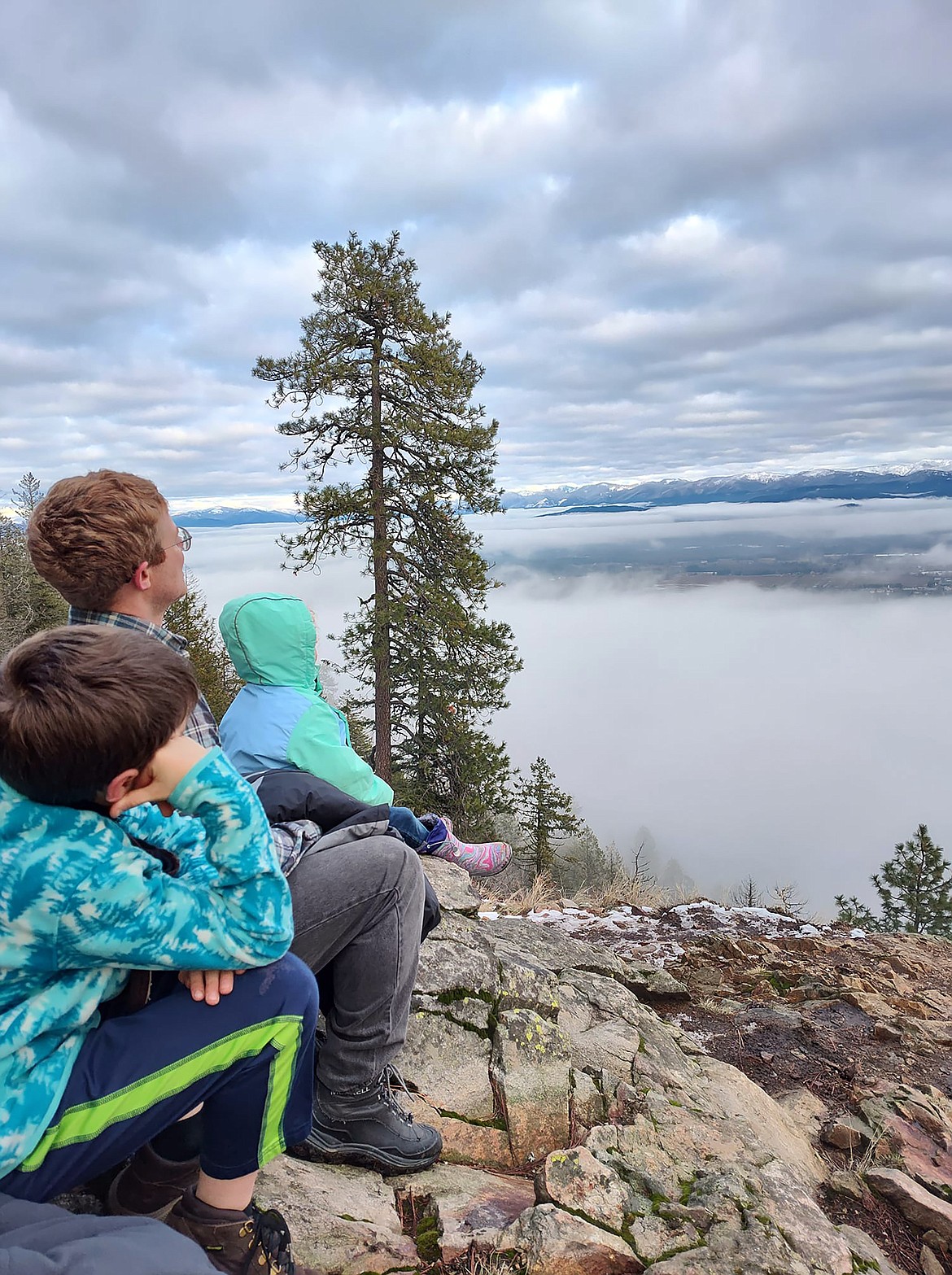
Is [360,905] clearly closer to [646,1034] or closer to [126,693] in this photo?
[126,693]

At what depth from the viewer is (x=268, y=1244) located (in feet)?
6.05

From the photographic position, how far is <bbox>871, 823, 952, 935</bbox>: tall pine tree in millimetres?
20172

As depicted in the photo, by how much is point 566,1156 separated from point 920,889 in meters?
22.9

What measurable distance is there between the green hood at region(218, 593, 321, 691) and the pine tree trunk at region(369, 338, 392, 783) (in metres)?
9.84

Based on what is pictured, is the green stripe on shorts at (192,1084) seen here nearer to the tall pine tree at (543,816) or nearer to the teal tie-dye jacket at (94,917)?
the teal tie-dye jacket at (94,917)

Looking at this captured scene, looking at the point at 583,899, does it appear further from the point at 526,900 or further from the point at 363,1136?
the point at 363,1136

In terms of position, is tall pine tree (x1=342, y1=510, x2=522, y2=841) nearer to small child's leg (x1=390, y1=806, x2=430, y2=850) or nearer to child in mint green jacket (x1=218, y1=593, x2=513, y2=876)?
small child's leg (x1=390, y1=806, x2=430, y2=850)

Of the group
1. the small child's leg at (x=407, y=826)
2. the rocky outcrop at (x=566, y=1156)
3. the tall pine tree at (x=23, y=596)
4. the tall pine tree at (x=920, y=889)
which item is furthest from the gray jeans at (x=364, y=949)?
the tall pine tree at (x=23, y=596)

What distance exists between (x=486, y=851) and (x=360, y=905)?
3.60 meters

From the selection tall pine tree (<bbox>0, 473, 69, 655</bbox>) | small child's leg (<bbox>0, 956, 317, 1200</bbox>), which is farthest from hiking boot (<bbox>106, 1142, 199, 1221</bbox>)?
tall pine tree (<bbox>0, 473, 69, 655</bbox>)

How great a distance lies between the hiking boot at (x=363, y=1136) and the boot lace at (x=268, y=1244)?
0.55 metres

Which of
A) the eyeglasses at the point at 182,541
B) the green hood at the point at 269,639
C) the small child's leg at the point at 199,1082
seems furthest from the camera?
the green hood at the point at 269,639

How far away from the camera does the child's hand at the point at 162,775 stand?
5.47ft

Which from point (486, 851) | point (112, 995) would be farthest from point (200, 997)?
point (486, 851)
